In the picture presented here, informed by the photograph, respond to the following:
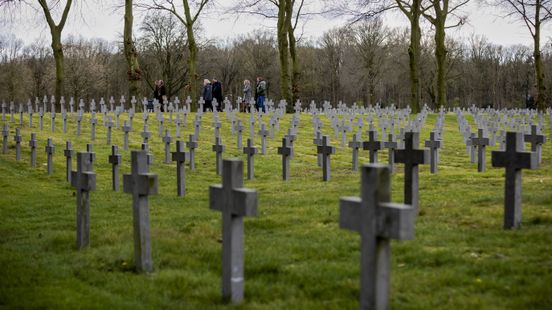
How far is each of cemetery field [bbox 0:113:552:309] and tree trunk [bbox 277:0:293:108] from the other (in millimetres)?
19547

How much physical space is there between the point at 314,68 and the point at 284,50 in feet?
134

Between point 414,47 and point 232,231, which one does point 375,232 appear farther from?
point 414,47

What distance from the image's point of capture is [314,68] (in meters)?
71.2

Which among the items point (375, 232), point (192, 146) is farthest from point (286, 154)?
point (375, 232)

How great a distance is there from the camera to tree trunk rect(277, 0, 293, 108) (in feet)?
101

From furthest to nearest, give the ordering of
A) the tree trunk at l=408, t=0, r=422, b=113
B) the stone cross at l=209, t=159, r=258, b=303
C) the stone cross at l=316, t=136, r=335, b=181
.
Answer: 1. the tree trunk at l=408, t=0, r=422, b=113
2. the stone cross at l=316, t=136, r=335, b=181
3. the stone cross at l=209, t=159, r=258, b=303

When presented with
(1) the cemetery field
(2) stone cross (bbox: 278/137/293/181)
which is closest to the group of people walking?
(2) stone cross (bbox: 278/137/293/181)

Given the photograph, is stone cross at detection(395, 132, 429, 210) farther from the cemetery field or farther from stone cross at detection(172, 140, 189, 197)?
stone cross at detection(172, 140, 189, 197)

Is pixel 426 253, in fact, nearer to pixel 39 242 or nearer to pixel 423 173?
pixel 39 242

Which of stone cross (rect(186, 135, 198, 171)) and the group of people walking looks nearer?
stone cross (rect(186, 135, 198, 171))

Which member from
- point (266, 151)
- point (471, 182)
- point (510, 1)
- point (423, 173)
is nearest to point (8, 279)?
point (471, 182)

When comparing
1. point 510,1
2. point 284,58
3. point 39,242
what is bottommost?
point 39,242

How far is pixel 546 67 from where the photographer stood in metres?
68.8

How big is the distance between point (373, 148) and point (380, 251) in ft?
29.4
